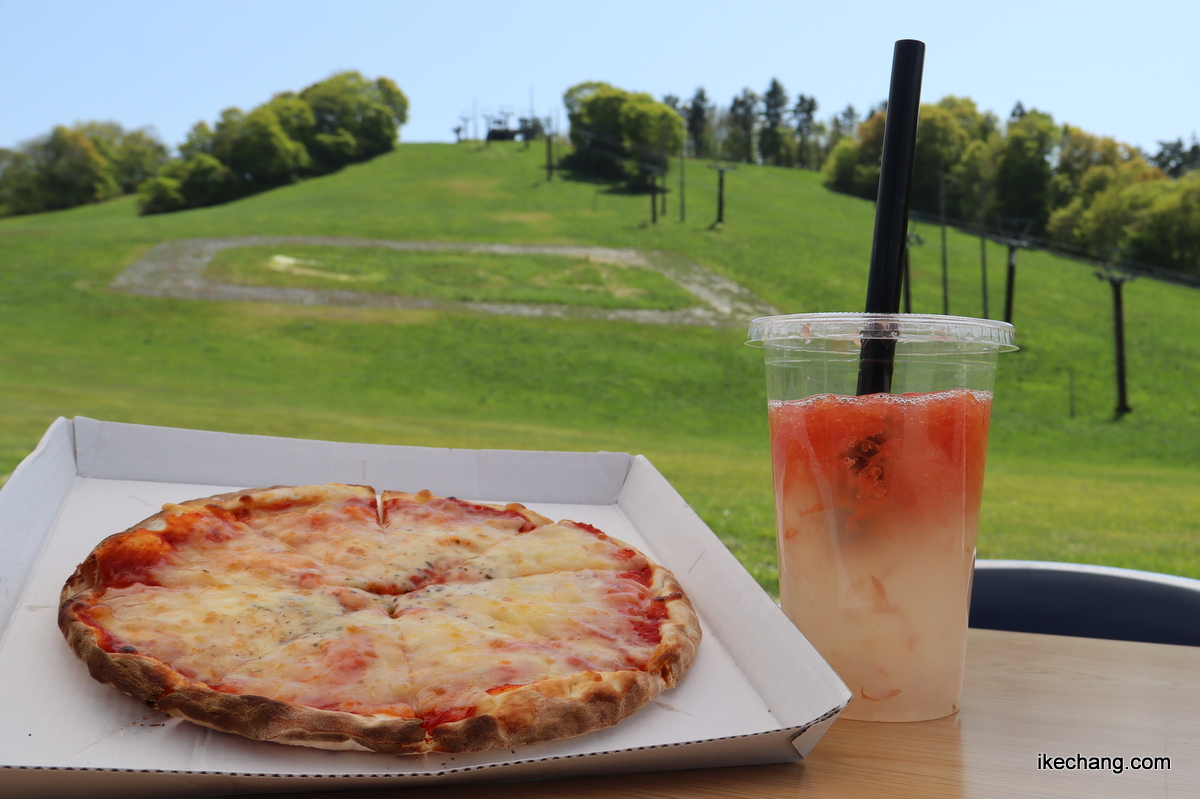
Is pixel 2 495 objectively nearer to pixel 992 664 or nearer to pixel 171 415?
pixel 992 664

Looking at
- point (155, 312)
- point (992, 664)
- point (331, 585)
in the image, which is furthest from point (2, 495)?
point (155, 312)

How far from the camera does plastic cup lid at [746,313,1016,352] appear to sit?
102cm

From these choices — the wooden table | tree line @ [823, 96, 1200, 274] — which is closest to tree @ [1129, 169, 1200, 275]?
tree line @ [823, 96, 1200, 274]

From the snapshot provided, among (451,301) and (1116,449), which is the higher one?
(451,301)

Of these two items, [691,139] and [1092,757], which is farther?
[691,139]

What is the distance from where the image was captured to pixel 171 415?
12.3 metres

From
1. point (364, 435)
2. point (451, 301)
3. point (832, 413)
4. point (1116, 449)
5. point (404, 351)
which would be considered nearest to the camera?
point (832, 413)

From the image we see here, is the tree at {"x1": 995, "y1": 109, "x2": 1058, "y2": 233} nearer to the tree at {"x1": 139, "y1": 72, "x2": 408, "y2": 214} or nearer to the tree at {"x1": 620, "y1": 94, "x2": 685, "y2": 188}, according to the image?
the tree at {"x1": 620, "y1": 94, "x2": 685, "y2": 188}

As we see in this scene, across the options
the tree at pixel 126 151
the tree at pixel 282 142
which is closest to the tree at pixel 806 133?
the tree at pixel 282 142

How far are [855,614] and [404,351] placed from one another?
75.6ft

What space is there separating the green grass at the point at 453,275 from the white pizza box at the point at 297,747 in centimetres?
2683

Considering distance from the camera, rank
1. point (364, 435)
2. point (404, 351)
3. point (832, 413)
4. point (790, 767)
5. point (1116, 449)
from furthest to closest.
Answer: point (404, 351) → point (1116, 449) → point (364, 435) → point (832, 413) → point (790, 767)

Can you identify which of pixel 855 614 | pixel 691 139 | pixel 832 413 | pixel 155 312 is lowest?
pixel 155 312

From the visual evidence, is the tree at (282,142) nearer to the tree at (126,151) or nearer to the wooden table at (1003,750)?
the tree at (126,151)
